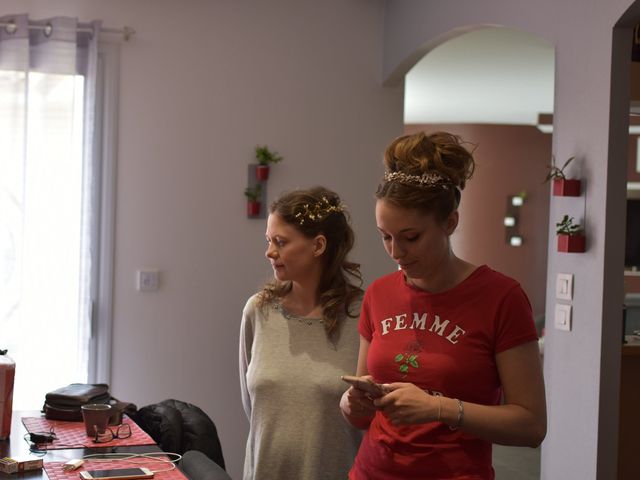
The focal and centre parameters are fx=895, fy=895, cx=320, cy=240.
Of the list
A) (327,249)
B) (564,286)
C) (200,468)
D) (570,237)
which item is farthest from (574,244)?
(200,468)

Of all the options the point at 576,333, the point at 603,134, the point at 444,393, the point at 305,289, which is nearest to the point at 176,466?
the point at 305,289

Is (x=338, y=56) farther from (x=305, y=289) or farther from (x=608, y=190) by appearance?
(x=305, y=289)

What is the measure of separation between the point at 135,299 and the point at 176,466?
2.52m

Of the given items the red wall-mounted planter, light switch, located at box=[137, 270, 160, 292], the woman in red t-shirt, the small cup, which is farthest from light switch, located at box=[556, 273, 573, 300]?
light switch, located at box=[137, 270, 160, 292]

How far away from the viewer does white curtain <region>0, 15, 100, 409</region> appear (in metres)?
4.42

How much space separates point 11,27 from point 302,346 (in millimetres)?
2760

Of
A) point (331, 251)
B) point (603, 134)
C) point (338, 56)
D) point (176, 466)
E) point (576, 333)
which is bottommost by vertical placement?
point (176, 466)

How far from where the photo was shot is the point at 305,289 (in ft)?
8.55

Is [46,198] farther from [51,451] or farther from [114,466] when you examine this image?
[114,466]

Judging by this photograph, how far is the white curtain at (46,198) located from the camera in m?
4.42

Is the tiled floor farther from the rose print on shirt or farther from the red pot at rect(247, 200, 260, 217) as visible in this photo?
the rose print on shirt

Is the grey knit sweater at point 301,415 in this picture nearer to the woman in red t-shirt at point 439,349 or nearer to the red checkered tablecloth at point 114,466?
the red checkered tablecloth at point 114,466

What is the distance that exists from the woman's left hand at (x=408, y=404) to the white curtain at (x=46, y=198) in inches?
121

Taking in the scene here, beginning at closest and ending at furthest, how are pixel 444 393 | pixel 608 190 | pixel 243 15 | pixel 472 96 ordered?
pixel 444 393 < pixel 608 190 < pixel 243 15 < pixel 472 96
